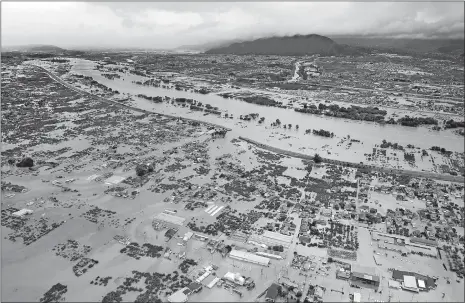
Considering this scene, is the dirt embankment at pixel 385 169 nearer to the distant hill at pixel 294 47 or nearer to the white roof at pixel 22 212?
the white roof at pixel 22 212

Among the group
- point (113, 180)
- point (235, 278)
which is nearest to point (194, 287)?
point (235, 278)

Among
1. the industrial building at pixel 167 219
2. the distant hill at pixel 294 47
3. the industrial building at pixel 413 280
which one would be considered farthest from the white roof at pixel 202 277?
the distant hill at pixel 294 47

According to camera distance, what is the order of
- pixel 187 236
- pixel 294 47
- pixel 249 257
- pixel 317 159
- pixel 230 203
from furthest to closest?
1. pixel 294 47
2. pixel 317 159
3. pixel 230 203
4. pixel 187 236
5. pixel 249 257

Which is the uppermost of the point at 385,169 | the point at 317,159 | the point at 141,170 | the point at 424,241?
the point at 317,159

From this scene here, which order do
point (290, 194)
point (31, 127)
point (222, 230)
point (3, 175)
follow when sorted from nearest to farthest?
point (222, 230)
point (290, 194)
point (3, 175)
point (31, 127)

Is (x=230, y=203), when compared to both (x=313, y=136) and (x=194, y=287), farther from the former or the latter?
(x=313, y=136)

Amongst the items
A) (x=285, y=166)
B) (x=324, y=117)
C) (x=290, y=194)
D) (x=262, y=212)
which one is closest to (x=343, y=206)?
(x=290, y=194)

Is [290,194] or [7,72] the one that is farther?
[7,72]

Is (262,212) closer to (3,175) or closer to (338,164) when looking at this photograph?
(338,164)
